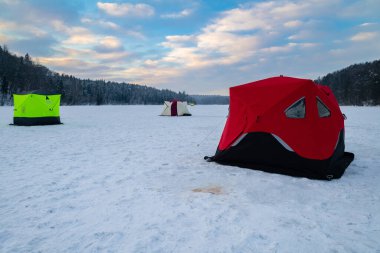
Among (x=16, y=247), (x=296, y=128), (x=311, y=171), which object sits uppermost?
(x=296, y=128)

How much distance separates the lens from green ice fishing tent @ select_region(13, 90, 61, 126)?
16.2 m

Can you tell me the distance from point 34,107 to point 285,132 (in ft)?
51.9

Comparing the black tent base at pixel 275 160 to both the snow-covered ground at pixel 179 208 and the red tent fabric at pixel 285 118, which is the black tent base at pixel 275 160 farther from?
the snow-covered ground at pixel 179 208

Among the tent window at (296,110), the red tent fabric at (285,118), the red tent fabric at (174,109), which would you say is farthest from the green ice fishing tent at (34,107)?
the tent window at (296,110)

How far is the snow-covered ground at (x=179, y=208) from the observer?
10.3ft

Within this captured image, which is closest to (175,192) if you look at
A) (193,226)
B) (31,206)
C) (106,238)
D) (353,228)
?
(193,226)

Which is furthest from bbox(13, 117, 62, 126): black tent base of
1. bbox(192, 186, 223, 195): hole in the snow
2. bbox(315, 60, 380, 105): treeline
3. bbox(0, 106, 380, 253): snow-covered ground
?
bbox(315, 60, 380, 105): treeline

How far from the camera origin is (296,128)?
6.14 metres

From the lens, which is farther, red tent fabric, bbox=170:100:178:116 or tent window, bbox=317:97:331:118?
red tent fabric, bbox=170:100:178:116

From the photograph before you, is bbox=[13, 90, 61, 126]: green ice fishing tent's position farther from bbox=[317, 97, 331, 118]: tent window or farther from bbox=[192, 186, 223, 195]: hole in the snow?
bbox=[317, 97, 331, 118]: tent window

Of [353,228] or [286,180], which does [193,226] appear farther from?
[286,180]

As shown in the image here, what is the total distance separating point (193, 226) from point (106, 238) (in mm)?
1117

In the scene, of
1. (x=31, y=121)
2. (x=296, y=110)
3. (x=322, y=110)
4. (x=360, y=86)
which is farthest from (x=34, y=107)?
(x=360, y=86)

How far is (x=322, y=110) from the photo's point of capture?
21.5 feet
